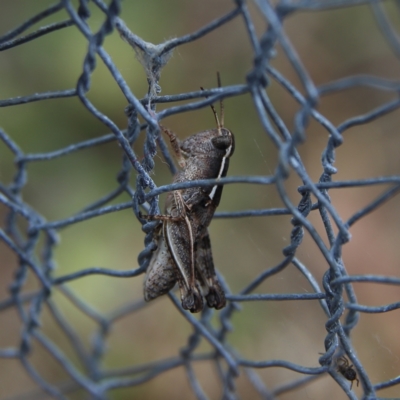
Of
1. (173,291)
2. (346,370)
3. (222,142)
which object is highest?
(222,142)

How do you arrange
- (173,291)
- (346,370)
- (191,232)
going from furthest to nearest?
(173,291)
(191,232)
(346,370)

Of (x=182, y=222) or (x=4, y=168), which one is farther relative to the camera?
(x=4, y=168)

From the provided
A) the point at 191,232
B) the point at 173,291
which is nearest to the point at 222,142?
the point at 191,232

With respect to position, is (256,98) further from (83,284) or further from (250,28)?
(83,284)

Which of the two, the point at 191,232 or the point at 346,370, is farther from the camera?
the point at 191,232

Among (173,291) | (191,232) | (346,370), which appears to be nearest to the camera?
(346,370)

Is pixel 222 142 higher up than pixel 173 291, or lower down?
higher up

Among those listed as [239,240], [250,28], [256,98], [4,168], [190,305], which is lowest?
[190,305]

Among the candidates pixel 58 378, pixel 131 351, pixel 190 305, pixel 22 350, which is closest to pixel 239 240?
pixel 131 351

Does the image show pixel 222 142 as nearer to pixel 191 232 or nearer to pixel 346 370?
pixel 191 232
